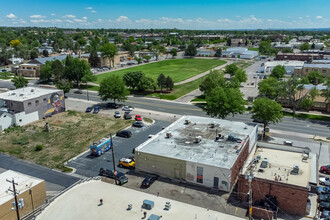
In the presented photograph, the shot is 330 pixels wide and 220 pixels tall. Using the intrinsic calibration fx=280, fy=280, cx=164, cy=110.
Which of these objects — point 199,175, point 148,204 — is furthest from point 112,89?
point 148,204

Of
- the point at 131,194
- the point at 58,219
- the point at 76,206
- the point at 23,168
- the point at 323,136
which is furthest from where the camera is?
the point at 323,136

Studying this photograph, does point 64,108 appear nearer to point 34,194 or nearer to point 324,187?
point 34,194

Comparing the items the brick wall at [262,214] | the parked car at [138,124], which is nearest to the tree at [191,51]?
the parked car at [138,124]

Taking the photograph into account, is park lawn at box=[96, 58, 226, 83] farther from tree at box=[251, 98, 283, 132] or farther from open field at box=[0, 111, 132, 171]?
tree at box=[251, 98, 283, 132]

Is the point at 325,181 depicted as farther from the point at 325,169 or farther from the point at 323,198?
the point at 323,198

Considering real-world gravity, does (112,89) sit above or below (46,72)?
below

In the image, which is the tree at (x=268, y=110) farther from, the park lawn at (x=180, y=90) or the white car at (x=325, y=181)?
the park lawn at (x=180, y=90)

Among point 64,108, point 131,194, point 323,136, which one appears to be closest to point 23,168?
point 131,194

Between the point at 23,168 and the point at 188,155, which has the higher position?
the point at 188,155
